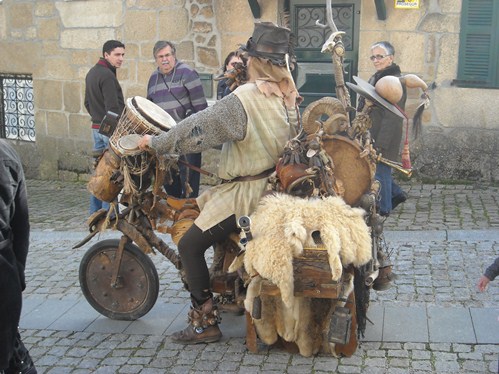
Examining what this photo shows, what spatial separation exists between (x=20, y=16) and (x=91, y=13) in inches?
53.9

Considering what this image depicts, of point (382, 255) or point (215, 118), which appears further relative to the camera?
point (382, 255)

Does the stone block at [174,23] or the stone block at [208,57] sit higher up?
the stone block at [174,23]

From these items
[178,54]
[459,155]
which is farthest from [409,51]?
[178,54]

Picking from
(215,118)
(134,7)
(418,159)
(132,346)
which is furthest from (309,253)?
(134,7)

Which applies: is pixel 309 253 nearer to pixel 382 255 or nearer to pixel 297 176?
pixel 297 176

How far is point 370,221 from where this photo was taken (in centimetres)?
502

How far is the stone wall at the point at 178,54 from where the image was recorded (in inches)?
384

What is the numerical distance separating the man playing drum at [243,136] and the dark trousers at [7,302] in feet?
4.37

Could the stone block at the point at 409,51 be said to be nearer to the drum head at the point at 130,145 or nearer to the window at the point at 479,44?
the window at the point at 479,44

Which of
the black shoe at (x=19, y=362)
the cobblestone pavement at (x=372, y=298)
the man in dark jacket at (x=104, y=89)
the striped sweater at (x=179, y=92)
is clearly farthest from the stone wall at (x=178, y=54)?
the black shoe at (x=19, y=362)

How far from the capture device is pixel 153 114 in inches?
203

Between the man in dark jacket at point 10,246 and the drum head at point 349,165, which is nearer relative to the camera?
the man in dark jacket at point 10,246

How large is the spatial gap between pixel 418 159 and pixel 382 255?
500 cm

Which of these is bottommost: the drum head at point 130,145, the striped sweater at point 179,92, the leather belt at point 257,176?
the leather belt at point 257,176
